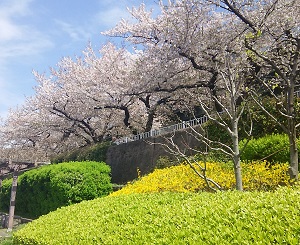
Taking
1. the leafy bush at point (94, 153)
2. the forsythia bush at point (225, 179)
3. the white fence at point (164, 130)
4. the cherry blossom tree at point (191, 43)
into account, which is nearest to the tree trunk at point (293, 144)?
the forsythia bush at point (225, 179)

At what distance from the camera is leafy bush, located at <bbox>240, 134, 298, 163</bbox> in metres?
8.51

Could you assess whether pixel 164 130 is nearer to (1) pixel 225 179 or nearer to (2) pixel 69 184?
(2) pixel 69 184

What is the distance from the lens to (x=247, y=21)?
11594mm

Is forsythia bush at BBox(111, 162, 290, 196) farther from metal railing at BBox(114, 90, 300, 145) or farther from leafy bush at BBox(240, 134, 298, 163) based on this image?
metal railing at BBox(114, 90, 300, 145)

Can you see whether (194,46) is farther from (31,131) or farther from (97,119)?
(31,131)

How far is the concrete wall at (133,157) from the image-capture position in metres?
14.9

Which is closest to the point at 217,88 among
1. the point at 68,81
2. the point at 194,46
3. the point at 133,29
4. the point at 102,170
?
the point at 194,46

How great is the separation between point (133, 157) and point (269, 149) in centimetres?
881

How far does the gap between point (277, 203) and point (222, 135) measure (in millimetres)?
8657

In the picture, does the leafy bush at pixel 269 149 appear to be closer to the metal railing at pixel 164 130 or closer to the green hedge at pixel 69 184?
the metal railing at pixel 164 130

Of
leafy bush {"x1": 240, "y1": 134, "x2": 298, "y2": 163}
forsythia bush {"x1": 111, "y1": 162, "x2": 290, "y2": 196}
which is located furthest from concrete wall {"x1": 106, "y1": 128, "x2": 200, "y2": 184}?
forsythia bush {"x1": 111, "y1": 162, "x2": 290, "y2": 196}

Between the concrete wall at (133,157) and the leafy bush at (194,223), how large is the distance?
28.2 feet

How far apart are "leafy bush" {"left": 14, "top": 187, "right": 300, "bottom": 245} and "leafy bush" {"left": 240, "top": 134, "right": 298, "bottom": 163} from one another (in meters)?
4.13

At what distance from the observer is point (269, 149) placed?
28.8ft
